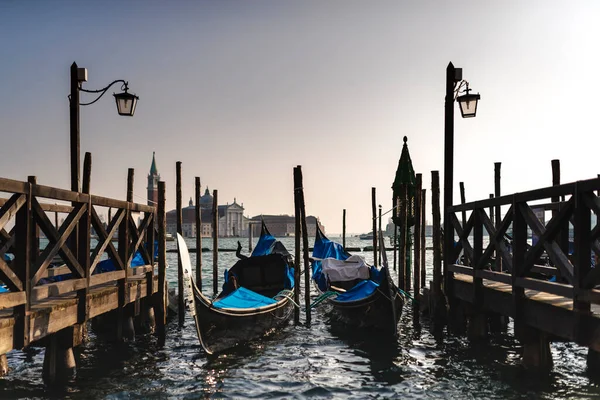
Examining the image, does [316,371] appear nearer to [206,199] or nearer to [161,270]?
[161,270]

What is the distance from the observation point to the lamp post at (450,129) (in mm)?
8031

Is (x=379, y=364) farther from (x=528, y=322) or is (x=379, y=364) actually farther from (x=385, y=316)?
(x=528, y=322)

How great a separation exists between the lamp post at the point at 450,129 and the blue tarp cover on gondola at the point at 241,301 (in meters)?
2.87

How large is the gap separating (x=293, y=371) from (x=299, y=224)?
12.2 ft

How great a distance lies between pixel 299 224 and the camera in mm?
10758

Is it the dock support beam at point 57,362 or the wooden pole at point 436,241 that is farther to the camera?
the wooden pole at point 436,241

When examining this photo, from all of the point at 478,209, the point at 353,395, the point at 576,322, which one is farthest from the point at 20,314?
the point at 478,209

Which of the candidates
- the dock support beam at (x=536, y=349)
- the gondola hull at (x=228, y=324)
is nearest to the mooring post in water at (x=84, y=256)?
the gondola hull at (x=228, y=324)

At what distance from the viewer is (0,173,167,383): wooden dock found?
15.3 ft

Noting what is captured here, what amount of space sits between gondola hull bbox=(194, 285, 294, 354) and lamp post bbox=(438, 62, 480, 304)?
2.87 metres

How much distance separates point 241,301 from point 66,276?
284 cm

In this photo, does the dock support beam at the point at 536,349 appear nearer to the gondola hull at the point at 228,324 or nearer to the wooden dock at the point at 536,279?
the wooden dock at the point at 536,279

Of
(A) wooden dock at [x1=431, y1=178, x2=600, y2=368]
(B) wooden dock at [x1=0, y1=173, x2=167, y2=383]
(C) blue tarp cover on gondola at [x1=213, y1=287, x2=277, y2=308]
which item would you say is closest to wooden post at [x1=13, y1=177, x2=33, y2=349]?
(B) wooden dock at [x1=0, y1=173, x2=167, y2=383]

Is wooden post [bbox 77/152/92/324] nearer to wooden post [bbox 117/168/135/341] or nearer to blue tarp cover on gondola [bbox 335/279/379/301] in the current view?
wooden post [bbox 117/168/135/341]
